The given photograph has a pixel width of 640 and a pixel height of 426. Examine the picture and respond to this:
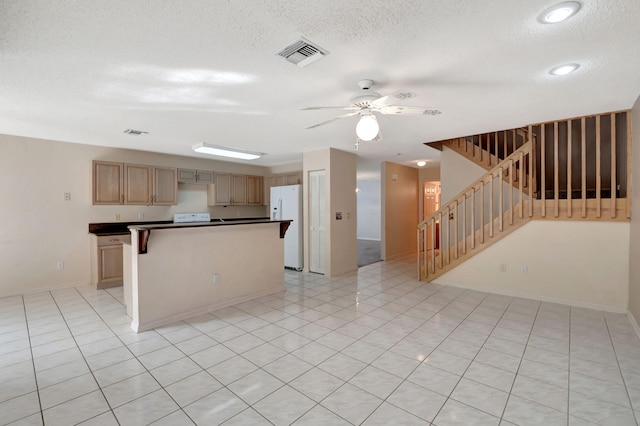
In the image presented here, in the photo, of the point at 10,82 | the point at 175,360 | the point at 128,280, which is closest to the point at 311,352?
the point at 175,360

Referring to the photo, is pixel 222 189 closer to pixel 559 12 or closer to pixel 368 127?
pixel 368 127

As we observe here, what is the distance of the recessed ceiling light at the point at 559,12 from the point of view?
1.67 metres

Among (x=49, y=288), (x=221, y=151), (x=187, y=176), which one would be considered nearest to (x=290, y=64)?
(x=221, y=151)

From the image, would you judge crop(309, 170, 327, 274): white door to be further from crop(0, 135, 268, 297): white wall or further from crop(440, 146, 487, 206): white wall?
crop(0, 135, 268, 297): white wall

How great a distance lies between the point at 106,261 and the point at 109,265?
0.28 ft

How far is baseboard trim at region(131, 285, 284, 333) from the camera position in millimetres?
3225

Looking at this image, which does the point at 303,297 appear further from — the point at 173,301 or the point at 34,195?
the point at 34,195

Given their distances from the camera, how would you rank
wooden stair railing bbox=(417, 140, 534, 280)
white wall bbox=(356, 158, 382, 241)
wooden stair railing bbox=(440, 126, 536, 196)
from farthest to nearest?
white wall bbox=(356, 158, 382, 241) < wooden stair railing bbox=(440, 126, 536, 196) < wooden stair railing bbox=(417, 140, 534, 280)

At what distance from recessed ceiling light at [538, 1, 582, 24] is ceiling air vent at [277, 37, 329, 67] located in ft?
4.45

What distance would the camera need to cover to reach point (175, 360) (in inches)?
101

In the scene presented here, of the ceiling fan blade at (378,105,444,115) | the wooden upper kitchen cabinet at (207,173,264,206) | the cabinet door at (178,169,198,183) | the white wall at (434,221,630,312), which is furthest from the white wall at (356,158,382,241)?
the ceiling fan blade at (378,105,444,115)

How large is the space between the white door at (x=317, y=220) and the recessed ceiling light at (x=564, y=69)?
377cm

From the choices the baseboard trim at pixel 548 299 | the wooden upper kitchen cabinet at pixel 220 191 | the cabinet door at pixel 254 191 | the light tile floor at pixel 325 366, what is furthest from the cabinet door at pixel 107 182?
the baseboard trim at pixel 548 299

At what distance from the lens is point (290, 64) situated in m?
2.33
